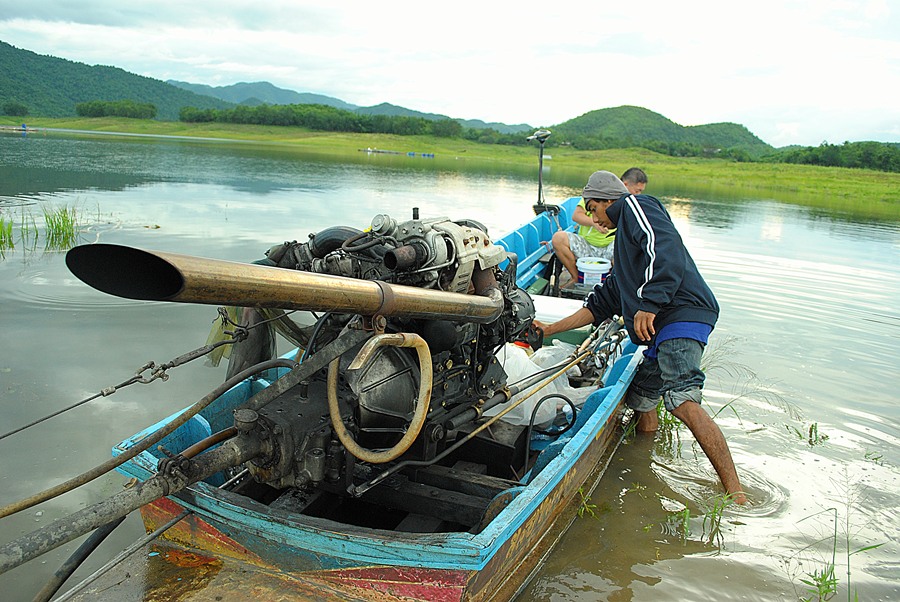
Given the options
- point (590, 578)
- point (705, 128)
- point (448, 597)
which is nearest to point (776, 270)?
point (590, 578)

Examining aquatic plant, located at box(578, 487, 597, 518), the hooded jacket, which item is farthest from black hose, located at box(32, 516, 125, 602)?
the hooded jacket

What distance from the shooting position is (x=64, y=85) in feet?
235

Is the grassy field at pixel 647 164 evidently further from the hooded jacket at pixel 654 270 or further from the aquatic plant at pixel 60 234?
the aquatic plant at pixel 60 234

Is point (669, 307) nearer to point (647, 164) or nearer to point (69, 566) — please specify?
point (69, 566)

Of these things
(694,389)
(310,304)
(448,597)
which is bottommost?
(448,597)

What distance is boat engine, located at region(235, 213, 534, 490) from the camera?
2.56 metres

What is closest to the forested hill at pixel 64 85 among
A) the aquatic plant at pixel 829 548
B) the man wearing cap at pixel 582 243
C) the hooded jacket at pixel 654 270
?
the man wearing cap at pixel 582 243

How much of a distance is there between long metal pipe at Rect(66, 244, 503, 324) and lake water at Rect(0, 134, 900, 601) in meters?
2.18

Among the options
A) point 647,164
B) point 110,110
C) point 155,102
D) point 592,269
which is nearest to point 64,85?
point 110,110

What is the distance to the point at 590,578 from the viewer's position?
146 inches

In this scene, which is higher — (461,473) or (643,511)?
(461,473)

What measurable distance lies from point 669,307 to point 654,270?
0.32 metres

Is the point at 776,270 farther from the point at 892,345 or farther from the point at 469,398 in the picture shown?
the point at 469,398

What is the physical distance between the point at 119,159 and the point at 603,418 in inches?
917
